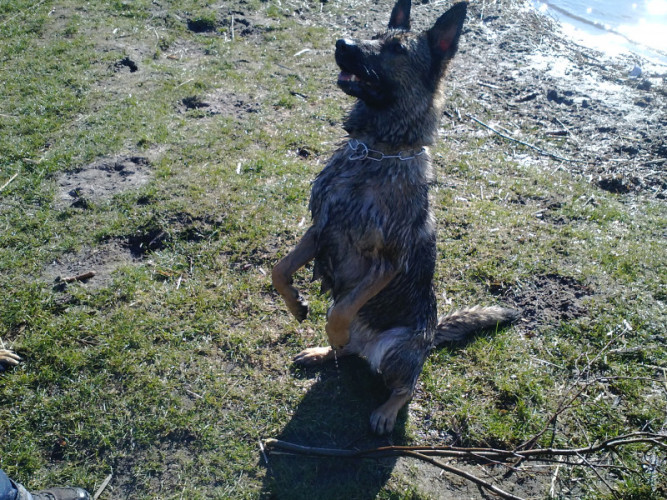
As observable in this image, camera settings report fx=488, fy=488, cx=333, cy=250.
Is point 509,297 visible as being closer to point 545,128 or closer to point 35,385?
point 545,128

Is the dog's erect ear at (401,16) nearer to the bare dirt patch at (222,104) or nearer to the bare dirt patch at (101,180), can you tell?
the bare dirt patch at (101,180)

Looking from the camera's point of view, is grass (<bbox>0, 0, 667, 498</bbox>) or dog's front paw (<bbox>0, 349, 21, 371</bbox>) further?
dog's front paw (<bbox>0, 349, 21, 371</bbox>)

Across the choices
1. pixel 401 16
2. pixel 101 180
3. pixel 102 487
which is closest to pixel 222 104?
pixel 101 180

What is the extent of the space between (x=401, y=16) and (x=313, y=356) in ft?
9.31

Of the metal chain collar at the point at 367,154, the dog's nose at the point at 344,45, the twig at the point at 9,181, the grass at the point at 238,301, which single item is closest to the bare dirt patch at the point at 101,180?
the grass at the point at 238,301

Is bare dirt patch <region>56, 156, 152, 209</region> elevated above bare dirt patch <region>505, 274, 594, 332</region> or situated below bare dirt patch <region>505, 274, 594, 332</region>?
above

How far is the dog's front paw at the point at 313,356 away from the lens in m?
4.15

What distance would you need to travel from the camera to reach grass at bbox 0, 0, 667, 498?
11.5ft

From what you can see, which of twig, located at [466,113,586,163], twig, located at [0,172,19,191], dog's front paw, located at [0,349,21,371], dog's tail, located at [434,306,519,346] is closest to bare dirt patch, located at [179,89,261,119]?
twig, located at [0,172,19,191]

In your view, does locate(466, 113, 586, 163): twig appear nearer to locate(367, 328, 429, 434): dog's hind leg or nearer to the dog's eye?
the dog's eye

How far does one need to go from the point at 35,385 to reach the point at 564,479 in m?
4.05

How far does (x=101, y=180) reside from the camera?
5.77 meters

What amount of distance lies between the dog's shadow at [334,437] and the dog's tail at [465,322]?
29.0 inches

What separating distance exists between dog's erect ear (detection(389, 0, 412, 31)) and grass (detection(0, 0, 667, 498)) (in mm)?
2411
